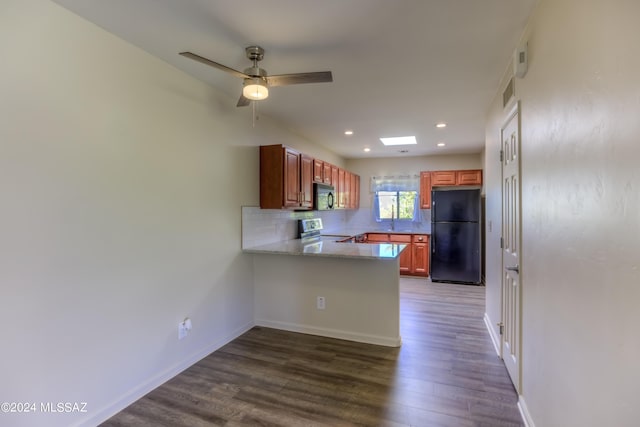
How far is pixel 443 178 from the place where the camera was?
243 inches

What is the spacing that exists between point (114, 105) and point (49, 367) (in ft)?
5.25

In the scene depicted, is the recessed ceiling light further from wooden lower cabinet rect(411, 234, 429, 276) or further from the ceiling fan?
the ceiling fan

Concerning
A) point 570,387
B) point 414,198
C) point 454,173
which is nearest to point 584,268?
point 570,387

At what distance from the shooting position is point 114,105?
2098 mm

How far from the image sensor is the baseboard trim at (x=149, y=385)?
199 cm

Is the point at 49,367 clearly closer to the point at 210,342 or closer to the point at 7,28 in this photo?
the point at 210,342

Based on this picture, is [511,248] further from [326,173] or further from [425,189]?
[425,189]

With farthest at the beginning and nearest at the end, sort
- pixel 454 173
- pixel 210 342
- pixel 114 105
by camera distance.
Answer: pixel 454 173 < pixel 210 342 < pixel 114 105

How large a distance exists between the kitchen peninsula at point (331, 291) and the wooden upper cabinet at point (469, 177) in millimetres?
3344

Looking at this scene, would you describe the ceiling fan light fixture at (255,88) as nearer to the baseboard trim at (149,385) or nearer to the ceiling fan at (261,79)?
the ceiling fan at (261,79)

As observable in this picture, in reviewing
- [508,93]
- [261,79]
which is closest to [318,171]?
[261,79]

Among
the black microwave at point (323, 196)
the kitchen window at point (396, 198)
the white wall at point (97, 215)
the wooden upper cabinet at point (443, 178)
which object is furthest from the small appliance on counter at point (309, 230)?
the wooden upper cabinet at point (443, 178)

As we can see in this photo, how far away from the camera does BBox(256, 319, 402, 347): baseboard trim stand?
312 cm

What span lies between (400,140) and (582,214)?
4.10m
